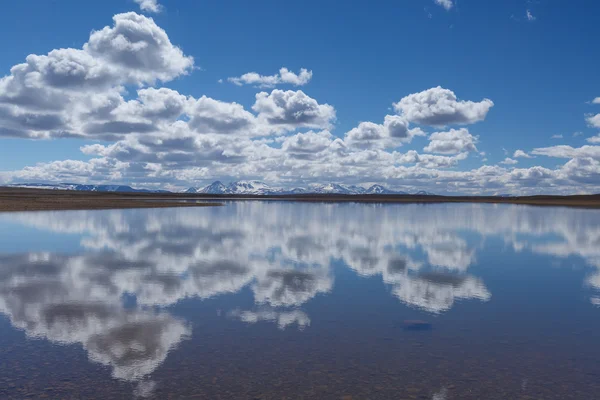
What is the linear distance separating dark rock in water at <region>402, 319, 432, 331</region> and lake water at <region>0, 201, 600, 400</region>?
10 cm

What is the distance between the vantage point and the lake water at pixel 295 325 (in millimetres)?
10984

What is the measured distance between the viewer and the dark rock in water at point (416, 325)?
15.2 m

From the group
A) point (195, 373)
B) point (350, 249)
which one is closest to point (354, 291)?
point (195, 373)

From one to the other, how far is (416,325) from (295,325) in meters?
4.02

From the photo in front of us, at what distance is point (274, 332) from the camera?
1460 cm

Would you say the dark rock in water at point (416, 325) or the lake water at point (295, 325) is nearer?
the lake water at point (295, 325)

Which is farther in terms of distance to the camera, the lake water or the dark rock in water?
the dark rock in water

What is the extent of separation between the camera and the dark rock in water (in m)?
15.2

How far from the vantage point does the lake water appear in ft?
36.0

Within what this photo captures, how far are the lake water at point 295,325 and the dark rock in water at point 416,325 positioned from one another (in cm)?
10

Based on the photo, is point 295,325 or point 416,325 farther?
point 416,325

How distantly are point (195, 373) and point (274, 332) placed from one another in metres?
3.65

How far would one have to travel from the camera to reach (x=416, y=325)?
615 inches

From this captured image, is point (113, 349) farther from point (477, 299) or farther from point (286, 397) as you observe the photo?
point (477, 299)
